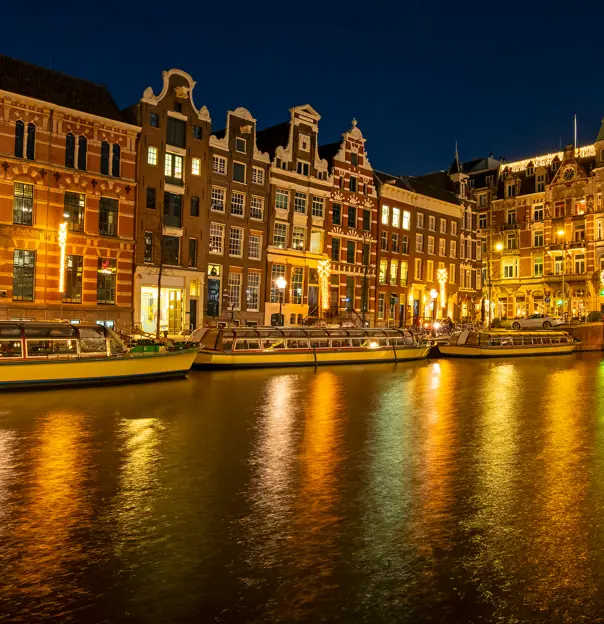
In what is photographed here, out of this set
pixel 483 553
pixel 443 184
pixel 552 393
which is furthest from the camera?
pixel 443 184

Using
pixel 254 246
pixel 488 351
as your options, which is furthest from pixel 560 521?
pixel 254 246

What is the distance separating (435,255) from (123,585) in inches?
2555

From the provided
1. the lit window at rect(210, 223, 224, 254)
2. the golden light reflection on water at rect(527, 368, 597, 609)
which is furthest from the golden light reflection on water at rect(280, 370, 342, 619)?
the lit window at rect(210, 223, 224, 254)

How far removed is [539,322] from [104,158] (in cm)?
4081

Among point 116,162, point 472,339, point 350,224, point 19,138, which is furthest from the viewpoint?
point 350,224

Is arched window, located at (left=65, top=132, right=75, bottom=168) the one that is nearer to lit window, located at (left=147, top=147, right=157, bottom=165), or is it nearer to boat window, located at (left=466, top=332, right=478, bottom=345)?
lit window, located at (left=147, top=147, right=157, bottom=165)

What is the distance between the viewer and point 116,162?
4212cm

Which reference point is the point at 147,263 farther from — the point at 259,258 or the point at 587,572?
the point at 587,572

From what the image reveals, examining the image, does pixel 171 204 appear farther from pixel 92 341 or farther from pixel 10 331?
pixel 10 331

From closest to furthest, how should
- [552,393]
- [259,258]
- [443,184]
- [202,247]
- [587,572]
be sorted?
[587,572] → [552,393] → [202,247] → [259,258] → [443,184]

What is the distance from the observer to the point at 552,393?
24.7m

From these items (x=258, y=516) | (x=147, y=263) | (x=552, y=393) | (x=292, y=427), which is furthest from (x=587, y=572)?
(x=147, y=263)

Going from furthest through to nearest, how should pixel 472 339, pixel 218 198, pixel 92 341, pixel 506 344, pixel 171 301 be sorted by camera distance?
pixel 218 198 < pixel 506 344 < pixel 171 301 < pixel 472 339 < pixel 92 341

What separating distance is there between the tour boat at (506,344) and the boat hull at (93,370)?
922 inches
